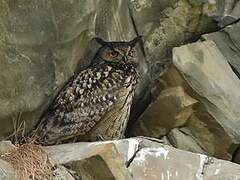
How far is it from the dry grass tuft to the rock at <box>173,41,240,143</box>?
Answer: 1.50 meters

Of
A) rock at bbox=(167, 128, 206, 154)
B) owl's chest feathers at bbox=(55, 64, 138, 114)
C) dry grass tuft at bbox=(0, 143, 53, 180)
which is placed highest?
owl's chest feathers at bbox=(55, 64, 138, 114)

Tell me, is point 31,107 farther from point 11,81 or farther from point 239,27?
point 239,27

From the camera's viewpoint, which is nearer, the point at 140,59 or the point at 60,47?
the point at 60,47

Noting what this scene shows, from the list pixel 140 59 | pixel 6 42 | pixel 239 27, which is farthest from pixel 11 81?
pixel 239 27

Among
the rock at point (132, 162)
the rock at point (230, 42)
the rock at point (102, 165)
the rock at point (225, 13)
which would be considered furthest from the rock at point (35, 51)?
the rock at point (225, 13)

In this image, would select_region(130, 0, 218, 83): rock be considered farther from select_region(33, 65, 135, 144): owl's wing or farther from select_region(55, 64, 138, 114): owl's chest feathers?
select_region(33, 65, 135, 144): owl's wing

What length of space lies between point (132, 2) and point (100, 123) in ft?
4.24

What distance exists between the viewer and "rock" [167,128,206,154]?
5926 millimetres

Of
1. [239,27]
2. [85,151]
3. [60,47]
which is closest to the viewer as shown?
[85,151]

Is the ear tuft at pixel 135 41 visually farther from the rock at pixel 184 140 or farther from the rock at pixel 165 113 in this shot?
the rock at pixel 184 140

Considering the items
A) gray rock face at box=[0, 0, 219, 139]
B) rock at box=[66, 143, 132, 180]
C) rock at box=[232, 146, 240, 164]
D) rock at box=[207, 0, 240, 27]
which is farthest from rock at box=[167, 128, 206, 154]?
rock at box=[66, 143, 132, 180]

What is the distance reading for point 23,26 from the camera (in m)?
5.01

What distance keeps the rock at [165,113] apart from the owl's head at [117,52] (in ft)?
1.28

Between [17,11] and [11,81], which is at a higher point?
[17,11]
